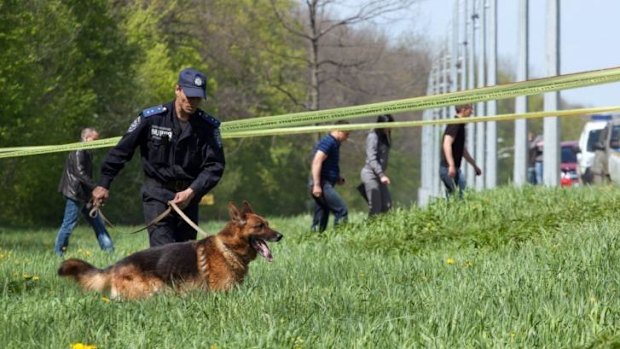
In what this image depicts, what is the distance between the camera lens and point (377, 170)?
17.0m

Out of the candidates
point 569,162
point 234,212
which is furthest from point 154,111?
point 569,162

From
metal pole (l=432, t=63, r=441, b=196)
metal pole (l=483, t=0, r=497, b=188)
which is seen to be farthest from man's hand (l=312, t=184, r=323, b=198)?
metal pole (l=432, t=63, r=441, b=196)

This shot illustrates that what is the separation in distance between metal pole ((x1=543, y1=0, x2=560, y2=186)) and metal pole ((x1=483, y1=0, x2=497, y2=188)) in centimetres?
739

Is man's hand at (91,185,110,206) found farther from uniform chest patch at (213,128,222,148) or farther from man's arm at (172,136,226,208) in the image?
uniform chest patch at (213,128,222,148)

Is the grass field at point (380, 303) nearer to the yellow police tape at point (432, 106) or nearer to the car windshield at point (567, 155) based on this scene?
the yellow police tape at point (432, 106)

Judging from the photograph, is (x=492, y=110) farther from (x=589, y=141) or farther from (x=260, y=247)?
(x=260, y=247)

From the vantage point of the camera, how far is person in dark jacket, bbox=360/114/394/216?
1709 cm

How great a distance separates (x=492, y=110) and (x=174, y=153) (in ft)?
83.8

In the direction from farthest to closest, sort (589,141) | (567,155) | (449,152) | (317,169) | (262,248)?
(567,155)
(589,141)
(449,152)
(317,169)
(262,248)

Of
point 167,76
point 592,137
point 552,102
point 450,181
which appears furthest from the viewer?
point 167,76

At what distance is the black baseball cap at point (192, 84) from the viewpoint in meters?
8.89

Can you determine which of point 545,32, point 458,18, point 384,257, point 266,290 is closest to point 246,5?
point 458,18

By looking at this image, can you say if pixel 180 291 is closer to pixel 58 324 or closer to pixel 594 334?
pixel 58 324

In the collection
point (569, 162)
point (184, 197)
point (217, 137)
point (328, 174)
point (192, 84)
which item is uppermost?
point (569, 162)
